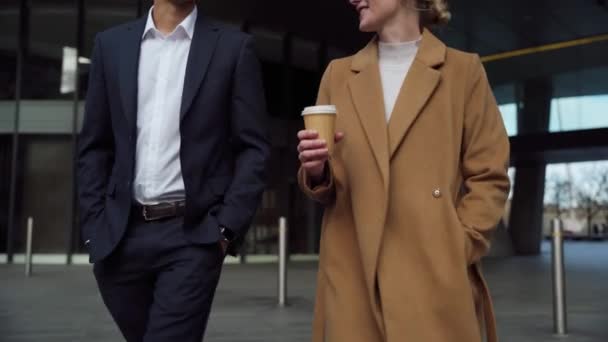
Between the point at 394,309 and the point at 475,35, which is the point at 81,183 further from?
the point at 475,35

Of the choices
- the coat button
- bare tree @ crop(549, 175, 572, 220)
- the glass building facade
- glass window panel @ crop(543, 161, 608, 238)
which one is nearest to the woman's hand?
the coat button

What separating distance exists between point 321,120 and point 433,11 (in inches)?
29.3

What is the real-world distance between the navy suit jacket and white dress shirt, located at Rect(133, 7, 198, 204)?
0.04m

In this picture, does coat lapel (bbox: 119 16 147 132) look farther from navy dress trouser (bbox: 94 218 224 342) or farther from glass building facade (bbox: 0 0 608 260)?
glass building facade (bbox: 0 0 608 260)

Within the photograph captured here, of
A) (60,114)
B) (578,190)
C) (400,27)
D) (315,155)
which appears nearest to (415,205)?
(315,155)

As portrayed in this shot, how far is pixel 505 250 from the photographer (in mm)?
20984

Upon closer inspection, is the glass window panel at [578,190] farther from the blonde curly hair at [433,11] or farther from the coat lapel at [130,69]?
the coat lapel at [130,69]

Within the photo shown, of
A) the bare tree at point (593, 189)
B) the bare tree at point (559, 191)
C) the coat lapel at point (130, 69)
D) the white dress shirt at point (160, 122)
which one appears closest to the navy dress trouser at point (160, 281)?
the white dress shirt at point (160, 122)

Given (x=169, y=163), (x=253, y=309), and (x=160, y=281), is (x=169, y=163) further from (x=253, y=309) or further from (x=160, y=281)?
(x=253, y=309)

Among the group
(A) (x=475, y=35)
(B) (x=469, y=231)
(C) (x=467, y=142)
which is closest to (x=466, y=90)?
(C) (x=467, y=142)

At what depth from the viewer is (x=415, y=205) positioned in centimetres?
202

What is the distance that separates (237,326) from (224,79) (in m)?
4.21

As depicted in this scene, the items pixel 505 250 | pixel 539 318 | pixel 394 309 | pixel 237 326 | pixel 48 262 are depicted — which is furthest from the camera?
pixel 505 250

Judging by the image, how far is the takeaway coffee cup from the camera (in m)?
1.83
